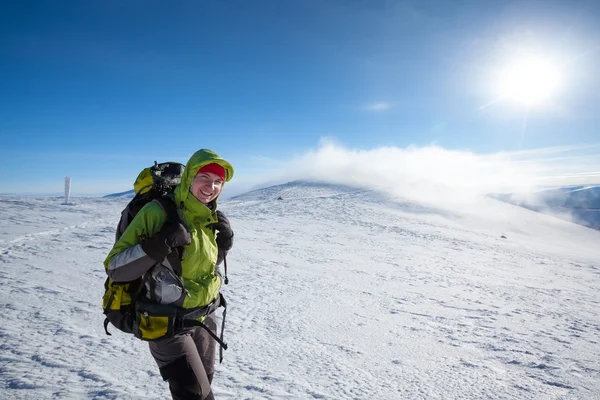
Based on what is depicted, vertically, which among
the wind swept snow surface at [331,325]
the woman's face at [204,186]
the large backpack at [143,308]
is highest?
the woman's face at [204,186]

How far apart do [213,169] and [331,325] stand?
11.6ft

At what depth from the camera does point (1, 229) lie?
31.0ft

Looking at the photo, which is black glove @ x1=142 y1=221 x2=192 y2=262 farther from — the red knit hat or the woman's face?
the red knit hat

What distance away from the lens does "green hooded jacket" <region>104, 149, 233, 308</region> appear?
2.04 m

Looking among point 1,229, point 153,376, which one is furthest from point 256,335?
point 1,229

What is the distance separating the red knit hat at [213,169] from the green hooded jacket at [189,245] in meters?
0.04

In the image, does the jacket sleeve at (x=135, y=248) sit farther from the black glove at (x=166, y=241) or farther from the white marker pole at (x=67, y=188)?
the white marker pole at (x=67, y=188)

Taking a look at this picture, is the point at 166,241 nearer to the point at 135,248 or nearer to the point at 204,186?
the point at 135,248

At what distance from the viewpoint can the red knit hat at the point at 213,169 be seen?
94.6 inches

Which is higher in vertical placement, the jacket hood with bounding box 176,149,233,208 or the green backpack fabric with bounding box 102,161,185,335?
the jacket hood with bounding box 176,149,233,208

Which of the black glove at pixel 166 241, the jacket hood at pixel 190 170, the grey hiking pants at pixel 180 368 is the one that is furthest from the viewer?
the jacket hood at pixel 190 170

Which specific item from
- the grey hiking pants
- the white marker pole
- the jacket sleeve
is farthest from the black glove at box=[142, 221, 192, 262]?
the white marker pole

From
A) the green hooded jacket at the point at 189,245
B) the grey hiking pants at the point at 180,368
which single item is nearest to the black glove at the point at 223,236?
the green hooded jacket at the point at 189,245

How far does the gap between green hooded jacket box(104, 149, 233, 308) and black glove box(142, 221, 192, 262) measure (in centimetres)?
7
